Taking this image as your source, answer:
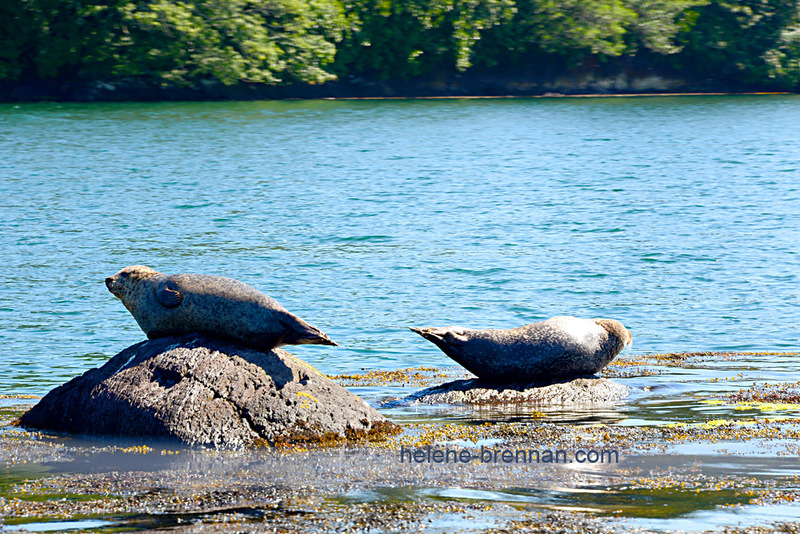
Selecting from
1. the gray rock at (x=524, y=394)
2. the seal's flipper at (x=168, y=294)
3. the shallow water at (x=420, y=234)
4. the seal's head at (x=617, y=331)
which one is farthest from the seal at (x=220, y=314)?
the seal's head at (x=617, y=331)

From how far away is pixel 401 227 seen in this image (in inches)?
963

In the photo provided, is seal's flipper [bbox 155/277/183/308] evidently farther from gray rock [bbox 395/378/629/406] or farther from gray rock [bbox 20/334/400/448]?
gray rock [bbox 395/378/629/406]

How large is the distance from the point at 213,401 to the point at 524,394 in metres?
3.08

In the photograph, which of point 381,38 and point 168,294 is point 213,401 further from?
point 381,38

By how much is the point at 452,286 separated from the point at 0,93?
48.7m

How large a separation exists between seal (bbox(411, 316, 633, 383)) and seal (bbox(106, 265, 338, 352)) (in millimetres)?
1727

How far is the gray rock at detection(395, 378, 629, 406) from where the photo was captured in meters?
9.43

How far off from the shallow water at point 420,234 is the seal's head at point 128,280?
2.59 meters

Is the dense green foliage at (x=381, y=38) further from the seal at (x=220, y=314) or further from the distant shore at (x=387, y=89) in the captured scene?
the seal at (x=220, y=314)

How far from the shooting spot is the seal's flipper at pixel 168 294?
8.17 metres

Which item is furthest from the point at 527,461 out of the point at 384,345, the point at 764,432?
the point at 384,345

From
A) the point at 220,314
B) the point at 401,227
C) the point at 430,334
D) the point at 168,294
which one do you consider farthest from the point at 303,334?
the point at 401,227

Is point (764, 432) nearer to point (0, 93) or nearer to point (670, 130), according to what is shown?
point (670, 130)

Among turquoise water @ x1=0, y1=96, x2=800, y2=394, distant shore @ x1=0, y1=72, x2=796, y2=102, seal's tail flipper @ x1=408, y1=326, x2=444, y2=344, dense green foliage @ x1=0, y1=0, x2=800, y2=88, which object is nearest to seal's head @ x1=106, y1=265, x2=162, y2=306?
seal's tail flipper @ x1=408, y1=326, x2=444, y2=344
